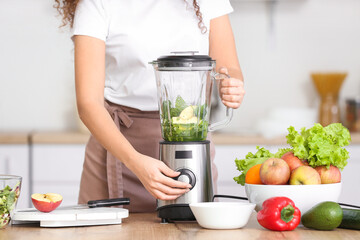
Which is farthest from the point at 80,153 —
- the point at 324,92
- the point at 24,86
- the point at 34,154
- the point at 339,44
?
the point at 339,44

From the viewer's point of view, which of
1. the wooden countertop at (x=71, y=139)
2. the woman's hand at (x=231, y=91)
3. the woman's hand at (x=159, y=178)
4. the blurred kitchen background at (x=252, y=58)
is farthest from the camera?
the blurred kitchen background at (x=252, y=58)

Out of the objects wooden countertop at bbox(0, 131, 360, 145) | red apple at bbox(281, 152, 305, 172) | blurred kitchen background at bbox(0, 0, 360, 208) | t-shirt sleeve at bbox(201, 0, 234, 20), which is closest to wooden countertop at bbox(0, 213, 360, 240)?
red apple at bbox(281, 152, 305, 172)

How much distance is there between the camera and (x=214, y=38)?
170 centimetres

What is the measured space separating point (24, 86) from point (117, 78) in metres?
1.90

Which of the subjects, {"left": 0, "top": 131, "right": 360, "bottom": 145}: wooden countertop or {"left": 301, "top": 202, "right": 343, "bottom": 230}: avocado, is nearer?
{"left": 301, "top": 202, "right": 343, "bottom": 230}: avocado

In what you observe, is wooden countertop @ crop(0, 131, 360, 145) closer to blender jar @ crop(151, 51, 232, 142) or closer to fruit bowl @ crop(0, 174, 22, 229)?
blender jar @ crop(151, 51, 232, 142)

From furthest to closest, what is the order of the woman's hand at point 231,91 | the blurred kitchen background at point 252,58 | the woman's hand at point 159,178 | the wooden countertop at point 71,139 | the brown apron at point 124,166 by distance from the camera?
the blurred kitchen background at point 252,58 → the wooden countertop at point 71,139 → the brown apron at point 124,166 → the woman's hand at point 231,91 → the woman's hand at point 159,178

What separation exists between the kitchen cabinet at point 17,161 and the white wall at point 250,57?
459mm

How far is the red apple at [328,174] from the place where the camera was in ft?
4.23

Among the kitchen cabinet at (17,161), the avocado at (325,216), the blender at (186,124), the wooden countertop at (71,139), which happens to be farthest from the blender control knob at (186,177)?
the kitchen cabinet at (17,161)

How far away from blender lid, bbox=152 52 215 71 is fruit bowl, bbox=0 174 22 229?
0.39 m

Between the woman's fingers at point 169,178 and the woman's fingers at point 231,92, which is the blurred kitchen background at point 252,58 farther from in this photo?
the woman's fingers at point 169,178

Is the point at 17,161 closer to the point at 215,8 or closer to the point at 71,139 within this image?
the point at 71,139

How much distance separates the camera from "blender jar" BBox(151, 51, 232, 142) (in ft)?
4.38
